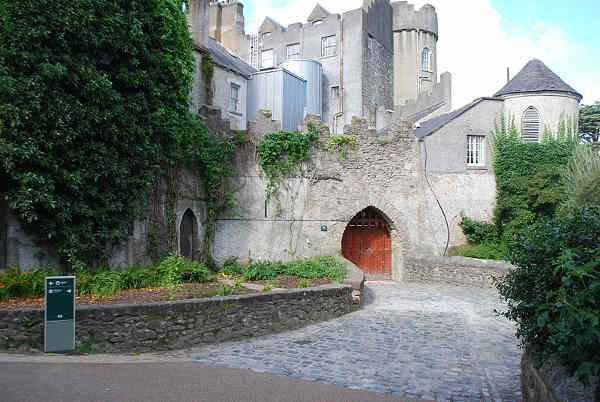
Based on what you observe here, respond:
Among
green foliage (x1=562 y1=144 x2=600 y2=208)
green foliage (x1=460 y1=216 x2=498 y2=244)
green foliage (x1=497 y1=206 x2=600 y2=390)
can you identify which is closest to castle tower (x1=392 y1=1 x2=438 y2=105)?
green foliage (x1=460 y1=216 x2=498 y2=244)

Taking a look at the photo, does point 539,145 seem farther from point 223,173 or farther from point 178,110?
point 178,110

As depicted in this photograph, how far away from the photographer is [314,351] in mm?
8336

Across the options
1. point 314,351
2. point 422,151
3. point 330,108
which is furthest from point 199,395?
point 330,108

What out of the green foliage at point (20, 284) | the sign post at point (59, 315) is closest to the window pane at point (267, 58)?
the green foliage at point (20, 284)

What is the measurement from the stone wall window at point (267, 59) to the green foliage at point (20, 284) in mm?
27056

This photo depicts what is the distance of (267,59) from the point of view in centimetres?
3394

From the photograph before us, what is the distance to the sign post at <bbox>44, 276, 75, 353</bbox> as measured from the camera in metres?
6.94

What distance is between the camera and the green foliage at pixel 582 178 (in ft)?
52.0

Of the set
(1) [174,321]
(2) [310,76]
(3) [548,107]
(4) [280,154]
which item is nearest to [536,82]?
(3) [548,107]

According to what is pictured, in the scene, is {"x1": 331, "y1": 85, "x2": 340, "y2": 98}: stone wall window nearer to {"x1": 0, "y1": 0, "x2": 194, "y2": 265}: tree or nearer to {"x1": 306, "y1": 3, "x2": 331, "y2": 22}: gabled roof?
{"x1": 306, "y1": 3, "x2": 331, "y2": 22}: gabled roof

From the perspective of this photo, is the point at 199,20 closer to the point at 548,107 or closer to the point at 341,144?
the point at 341,144

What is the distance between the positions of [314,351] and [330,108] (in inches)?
948

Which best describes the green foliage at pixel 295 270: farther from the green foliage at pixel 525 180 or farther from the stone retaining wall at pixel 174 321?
the green foliage at pixel 525 180

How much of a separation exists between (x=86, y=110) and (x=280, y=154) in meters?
7.45
